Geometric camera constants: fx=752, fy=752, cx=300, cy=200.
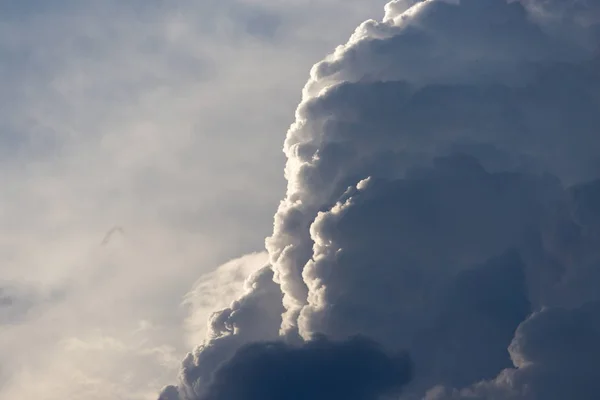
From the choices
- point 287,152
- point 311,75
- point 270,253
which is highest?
point 311,75

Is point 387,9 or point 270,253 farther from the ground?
point 387,9

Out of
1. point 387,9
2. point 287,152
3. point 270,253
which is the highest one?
point 387,9

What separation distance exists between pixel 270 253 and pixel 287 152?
12841mm

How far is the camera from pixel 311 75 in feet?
304

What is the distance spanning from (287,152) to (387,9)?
22476mm

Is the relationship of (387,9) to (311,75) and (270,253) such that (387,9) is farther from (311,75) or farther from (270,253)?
(270,253)

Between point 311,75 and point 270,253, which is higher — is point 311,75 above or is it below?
above

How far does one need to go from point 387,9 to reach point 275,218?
30.1 meters

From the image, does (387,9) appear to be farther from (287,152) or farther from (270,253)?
(270,253)

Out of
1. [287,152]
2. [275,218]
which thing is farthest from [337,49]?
[275,218]

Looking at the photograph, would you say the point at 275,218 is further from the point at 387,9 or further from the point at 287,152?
the point at 387,9

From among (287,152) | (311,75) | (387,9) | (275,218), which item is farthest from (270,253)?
(387,9)

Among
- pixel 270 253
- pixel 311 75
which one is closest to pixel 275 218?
pixel 270 253

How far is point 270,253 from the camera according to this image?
94375 millimetres
